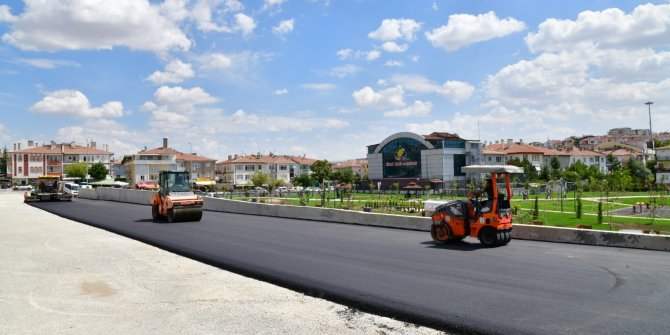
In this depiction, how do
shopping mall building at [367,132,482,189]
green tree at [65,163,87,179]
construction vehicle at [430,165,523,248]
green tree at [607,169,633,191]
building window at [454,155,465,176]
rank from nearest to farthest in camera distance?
construction vehicle at [430,165,523,248], green tree at [607,169,633,191], shopping mall building at [367,132,482,189], building window at [454,155,465,176], green tree at [65,163,87,179]

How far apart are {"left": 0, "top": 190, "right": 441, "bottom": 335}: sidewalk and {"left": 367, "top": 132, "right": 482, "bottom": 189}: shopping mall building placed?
71.4 meters

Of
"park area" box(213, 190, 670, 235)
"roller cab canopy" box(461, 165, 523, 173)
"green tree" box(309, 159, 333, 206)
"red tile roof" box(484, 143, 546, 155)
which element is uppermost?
"red tile roof" box(484, 143, 546, 155)

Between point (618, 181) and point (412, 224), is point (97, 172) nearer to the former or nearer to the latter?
point (618, 181)

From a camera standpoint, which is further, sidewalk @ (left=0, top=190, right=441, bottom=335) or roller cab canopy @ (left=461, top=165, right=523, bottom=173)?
roller cab canopy @ (left=461, top=165, right=523, bottom=173)

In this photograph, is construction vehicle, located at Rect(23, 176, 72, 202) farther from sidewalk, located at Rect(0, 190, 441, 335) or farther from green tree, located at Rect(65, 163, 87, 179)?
green tree, located at Rect(65, 163, 87, 179)

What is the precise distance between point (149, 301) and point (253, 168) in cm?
10846

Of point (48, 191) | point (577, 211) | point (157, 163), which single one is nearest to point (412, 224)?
point (577, 211)

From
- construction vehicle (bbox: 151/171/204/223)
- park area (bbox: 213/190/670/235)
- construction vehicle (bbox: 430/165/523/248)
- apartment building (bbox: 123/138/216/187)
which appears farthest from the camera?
apartment building (bbox: 123/138/216/187)

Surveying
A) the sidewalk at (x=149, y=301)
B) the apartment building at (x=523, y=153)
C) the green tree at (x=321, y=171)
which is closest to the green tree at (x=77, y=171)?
the green tree at (x=321, y=171)

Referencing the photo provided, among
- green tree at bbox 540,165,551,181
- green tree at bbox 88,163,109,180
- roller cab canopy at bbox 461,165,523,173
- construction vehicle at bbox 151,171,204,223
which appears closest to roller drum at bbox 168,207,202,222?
construction vehicle at bbox 151,171,204,223

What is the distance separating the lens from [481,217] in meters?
13.9

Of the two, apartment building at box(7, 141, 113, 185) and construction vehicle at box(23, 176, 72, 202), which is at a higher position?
apartment building at box(7, 141, 113, 185)

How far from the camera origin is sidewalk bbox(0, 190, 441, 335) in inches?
281

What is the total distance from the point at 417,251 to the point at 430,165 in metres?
75.0
